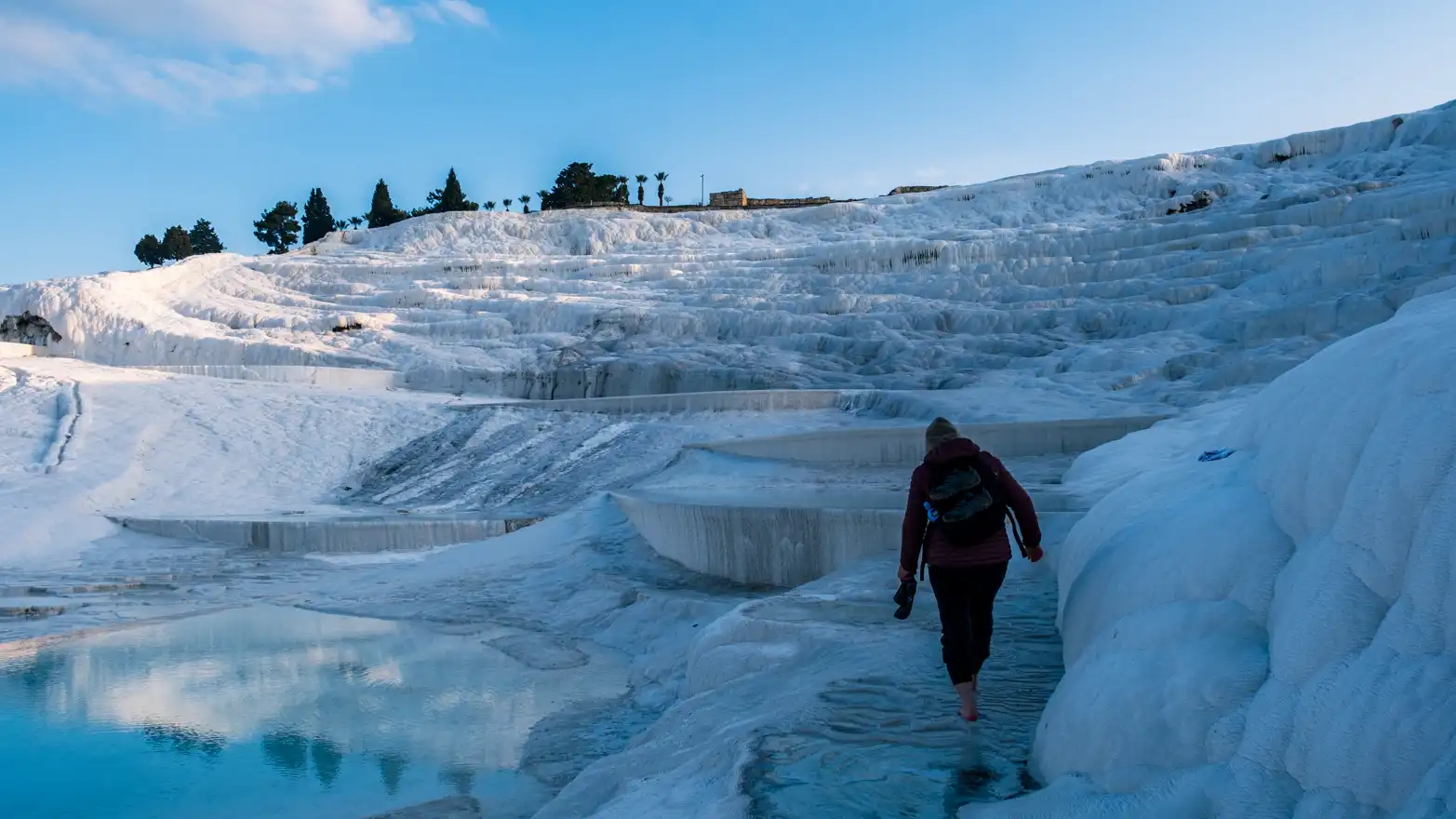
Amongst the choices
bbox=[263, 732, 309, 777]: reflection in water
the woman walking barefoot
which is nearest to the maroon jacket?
the woman walking barefoot

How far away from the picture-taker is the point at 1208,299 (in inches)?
719

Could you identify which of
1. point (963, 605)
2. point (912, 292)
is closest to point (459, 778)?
point (963, 605)

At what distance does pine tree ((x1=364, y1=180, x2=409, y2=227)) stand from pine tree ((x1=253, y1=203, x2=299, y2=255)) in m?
4.16

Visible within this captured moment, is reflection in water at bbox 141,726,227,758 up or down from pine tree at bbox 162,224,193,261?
down

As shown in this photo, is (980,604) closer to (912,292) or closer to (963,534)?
(963,534)

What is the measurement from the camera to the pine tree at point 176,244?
4684 cm

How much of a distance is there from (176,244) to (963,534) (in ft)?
161

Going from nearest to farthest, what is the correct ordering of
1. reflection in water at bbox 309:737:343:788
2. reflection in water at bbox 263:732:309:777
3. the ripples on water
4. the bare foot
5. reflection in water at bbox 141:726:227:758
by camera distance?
the ripples on water → the bare foot → reflection in water at bbox 309:737:343:788 → reflection in water at bbox 263:732:309:777 → reflection in water at bbox 141:726:227:758

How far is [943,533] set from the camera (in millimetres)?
3951

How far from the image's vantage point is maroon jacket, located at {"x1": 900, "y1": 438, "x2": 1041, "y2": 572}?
394 centimetres

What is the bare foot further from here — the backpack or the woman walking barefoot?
the backpack

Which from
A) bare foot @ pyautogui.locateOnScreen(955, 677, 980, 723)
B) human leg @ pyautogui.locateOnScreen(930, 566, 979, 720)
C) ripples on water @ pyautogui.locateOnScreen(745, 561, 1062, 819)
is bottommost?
ripples on water @ pyautogui.locateOnScreen(745, 561, 1062, 819)

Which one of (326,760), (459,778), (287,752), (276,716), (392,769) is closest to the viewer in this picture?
(459,778)

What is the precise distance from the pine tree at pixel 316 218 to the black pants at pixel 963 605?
170 ft
